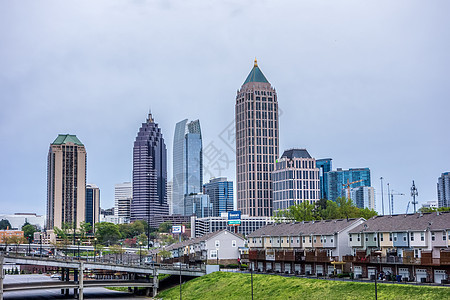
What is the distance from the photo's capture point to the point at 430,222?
289 ft

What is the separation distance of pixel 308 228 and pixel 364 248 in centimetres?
1936

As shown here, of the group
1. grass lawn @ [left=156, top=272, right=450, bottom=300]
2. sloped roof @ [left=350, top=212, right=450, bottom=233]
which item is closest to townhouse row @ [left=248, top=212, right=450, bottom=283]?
sloped roof @ [left=350, top=212, right=450, bottom=233]

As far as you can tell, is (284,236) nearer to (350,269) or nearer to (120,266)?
(350,269)

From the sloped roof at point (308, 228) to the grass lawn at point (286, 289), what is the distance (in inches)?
691

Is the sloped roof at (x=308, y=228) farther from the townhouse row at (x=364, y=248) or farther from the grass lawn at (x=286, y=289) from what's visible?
the grass lawn at (x=286, y=289)

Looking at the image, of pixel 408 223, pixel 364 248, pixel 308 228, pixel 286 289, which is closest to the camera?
pixel 286 289

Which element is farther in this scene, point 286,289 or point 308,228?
point 308,228

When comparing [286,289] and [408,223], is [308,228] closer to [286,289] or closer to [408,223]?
[408,223]

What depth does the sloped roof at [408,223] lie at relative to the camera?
87300mm

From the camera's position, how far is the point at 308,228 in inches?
4604

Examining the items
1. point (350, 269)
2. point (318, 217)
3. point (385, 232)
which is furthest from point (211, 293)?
point (318, 217)

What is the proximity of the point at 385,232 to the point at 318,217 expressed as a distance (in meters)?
91.5

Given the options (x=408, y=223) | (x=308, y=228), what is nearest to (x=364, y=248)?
(x=408, y=223)

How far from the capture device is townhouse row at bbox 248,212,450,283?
273ft
